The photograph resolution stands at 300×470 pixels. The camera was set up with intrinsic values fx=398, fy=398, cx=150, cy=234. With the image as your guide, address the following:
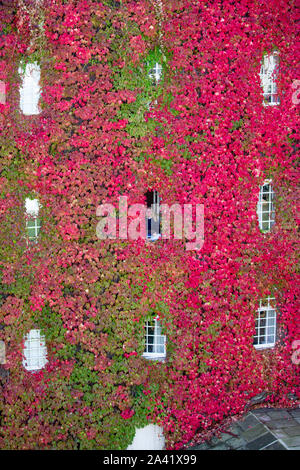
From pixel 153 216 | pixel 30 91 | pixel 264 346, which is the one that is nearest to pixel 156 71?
pixel 30 91

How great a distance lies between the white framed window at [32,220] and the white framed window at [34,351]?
2.56m

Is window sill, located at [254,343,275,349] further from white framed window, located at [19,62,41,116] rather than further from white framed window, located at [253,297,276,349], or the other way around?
white framed window, located at [19,62,41,116]

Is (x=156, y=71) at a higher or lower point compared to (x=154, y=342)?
higher

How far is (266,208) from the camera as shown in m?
11.0

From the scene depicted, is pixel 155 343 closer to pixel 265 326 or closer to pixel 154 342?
pixel 154 342

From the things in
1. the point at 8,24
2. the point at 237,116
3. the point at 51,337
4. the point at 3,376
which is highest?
the point at 8,24

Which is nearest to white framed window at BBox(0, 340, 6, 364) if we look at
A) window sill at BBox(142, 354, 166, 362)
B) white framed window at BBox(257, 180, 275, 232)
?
window sill at BBox(142, 354, 166, 362)

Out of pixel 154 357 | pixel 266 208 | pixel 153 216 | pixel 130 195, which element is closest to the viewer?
pixel 130 195

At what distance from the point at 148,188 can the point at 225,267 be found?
9.24ft

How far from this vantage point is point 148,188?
10.1 meters

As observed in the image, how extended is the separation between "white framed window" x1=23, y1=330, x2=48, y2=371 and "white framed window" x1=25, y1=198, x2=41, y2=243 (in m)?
2.56

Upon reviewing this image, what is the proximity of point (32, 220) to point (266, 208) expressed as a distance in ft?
20.6
